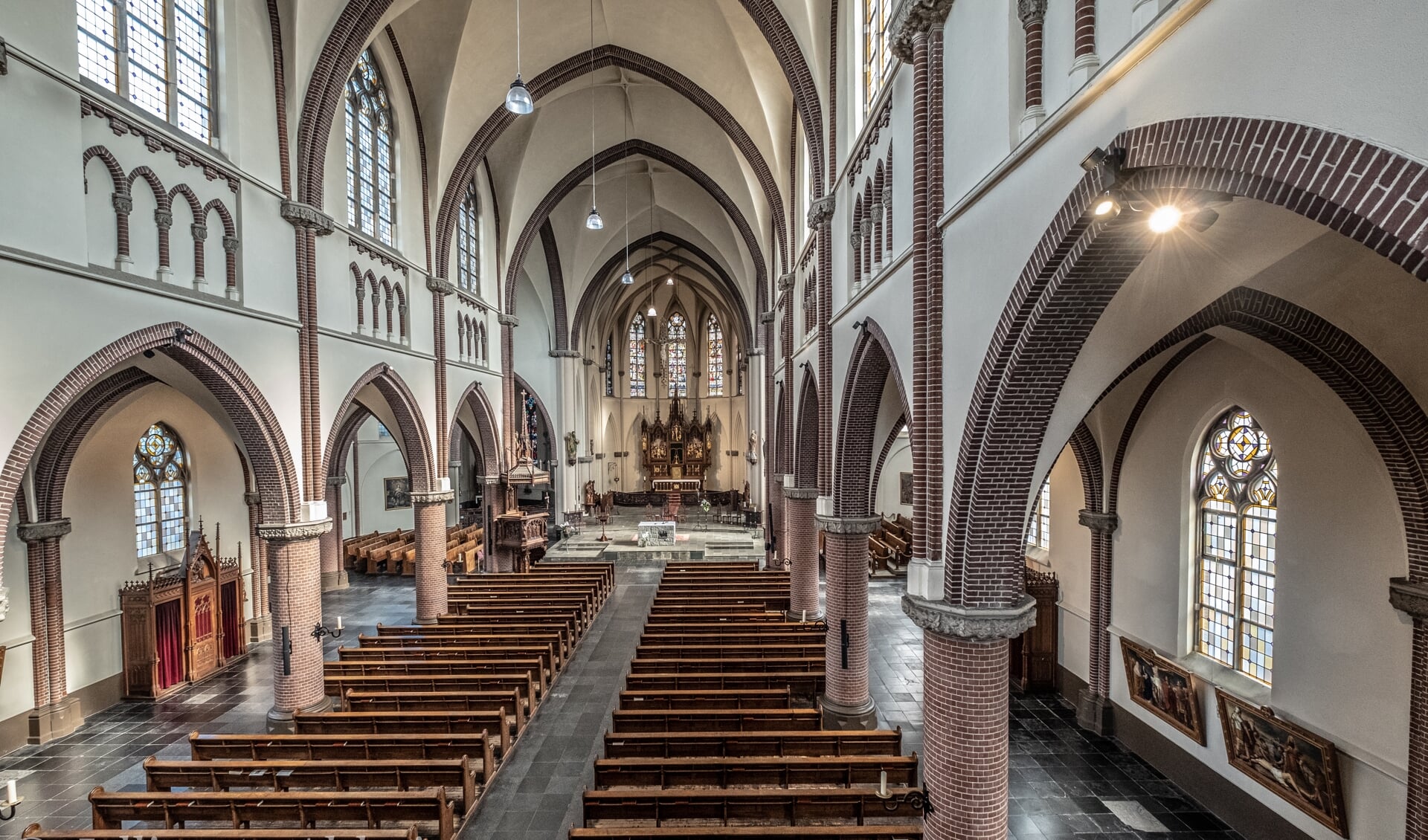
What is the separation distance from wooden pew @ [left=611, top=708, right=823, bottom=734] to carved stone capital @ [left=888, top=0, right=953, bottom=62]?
911cm

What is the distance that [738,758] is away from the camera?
8.55 metres

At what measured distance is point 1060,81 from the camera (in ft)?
15.9

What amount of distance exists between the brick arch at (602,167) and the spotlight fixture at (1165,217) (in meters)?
20.4

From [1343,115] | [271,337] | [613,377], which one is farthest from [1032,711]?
[613,377]

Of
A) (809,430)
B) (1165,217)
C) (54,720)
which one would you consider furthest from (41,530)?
(1165,217)

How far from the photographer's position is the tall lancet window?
46.8 metres

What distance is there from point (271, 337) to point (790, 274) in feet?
40.3

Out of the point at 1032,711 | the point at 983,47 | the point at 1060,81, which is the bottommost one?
the point at 1032,711

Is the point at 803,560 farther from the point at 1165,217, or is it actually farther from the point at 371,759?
the point at 1165,217

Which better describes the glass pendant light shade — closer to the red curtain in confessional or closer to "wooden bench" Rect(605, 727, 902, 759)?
"wooden bench" Rect(605, 727, 902, 759)

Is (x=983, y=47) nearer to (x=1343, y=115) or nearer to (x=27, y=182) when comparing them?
(x=1343, y=115)

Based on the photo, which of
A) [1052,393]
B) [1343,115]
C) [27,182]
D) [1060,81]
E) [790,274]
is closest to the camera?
[1343,115]

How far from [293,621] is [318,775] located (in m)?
4.39

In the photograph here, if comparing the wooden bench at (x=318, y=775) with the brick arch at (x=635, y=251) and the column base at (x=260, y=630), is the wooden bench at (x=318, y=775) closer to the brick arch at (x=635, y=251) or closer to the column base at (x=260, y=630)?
the column base at (x=260, y=630)
